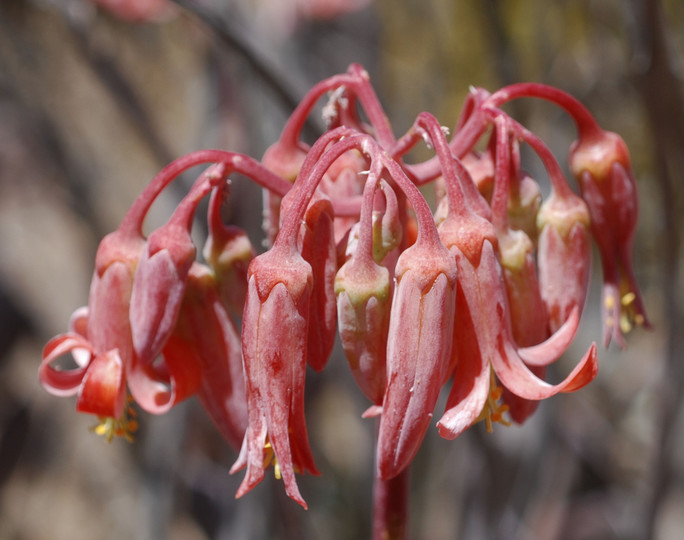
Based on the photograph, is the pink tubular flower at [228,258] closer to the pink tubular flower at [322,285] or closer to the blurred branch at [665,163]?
the pink tubular flower at [322,285]

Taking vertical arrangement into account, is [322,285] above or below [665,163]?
above

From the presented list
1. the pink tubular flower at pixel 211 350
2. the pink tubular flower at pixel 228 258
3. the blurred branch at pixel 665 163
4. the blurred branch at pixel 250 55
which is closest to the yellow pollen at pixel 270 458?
the pink tubular flower at pixel 211 350

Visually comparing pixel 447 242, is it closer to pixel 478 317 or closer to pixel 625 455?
pixel 478 317

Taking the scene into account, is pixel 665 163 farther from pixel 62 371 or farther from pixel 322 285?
pixel 62 371

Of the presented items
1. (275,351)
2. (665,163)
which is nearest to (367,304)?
(275,351)

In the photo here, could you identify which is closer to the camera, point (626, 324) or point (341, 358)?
point (626, 324)

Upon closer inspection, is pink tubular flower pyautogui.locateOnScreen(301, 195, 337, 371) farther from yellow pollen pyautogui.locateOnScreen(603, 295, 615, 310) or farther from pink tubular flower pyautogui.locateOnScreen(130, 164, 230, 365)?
yellow pollen pyautogui.locateOnScreen(603, 295, 615, 310)

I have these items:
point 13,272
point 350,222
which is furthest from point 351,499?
point 350,222
